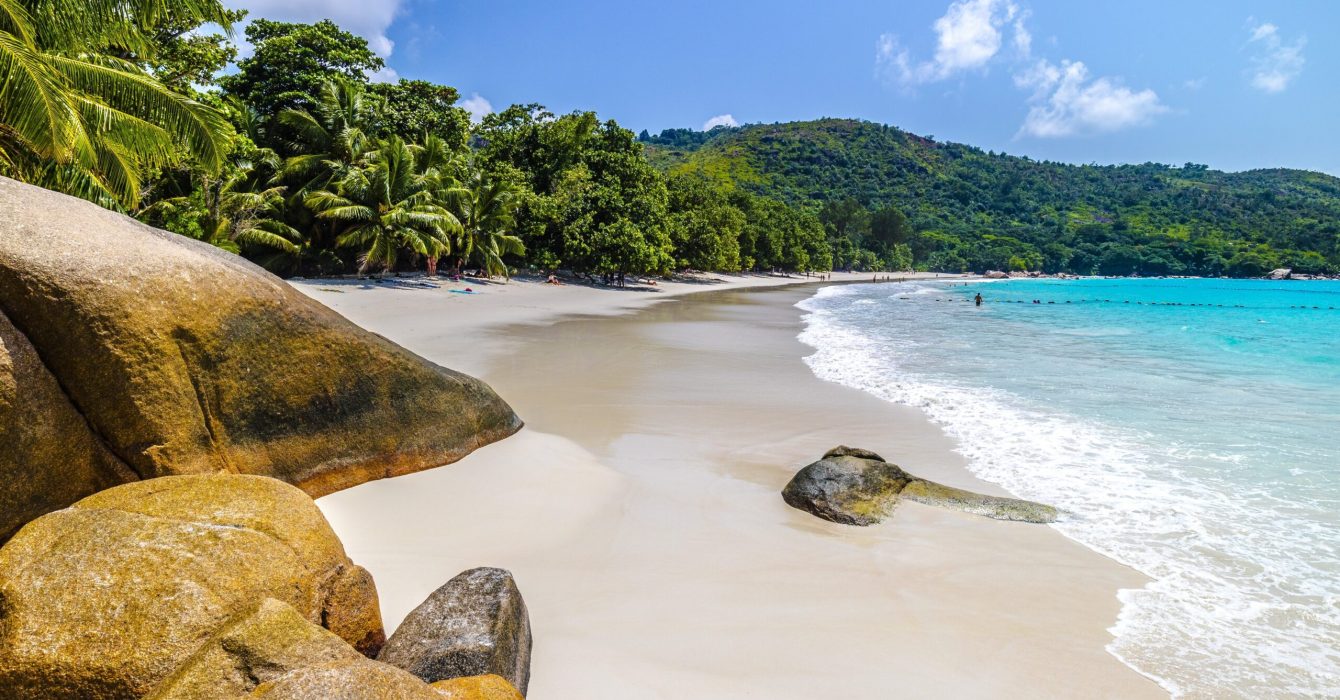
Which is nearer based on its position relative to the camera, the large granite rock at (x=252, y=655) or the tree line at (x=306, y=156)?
the large granite rock at (x=252, y=655)

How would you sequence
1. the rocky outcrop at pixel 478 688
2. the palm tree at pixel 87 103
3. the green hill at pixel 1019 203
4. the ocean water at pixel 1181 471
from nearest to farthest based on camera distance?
the rocky outcrop at pixel 478 688 → the ocean water at pixel 1181 471 → the palm tree at pixel 87 103 → the green hill at pixel 1019 203

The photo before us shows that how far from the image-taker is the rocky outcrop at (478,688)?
2.63m

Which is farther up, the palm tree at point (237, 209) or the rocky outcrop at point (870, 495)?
the palm tree at point (237, 209)

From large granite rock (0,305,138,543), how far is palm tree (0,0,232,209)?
22.1 ft

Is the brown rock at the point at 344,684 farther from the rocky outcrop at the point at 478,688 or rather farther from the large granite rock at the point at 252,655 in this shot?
the rocky outcrop at the point at 478,688

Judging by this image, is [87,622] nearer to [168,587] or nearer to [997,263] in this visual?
[168,587]

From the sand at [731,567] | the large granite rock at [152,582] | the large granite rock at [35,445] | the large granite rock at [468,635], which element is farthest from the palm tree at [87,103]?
the large granite rock at [468,635]

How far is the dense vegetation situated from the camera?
10.0 m

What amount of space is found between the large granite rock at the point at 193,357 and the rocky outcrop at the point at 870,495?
3662 mm

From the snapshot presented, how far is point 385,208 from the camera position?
28938 millimetres

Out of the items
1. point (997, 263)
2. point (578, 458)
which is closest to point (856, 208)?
point (997, 263)

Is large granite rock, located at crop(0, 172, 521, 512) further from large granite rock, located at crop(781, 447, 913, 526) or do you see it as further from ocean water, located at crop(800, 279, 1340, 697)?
ocean water, located at crop(800, 279, 1340, 697)

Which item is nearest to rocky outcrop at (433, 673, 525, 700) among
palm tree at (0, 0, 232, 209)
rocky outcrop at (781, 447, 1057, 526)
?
rocky outcrop at (781, 447, 1057, 526)

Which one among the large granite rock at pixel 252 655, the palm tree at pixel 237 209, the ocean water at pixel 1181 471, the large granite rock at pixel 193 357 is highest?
the palm tree at pixel 237 209
